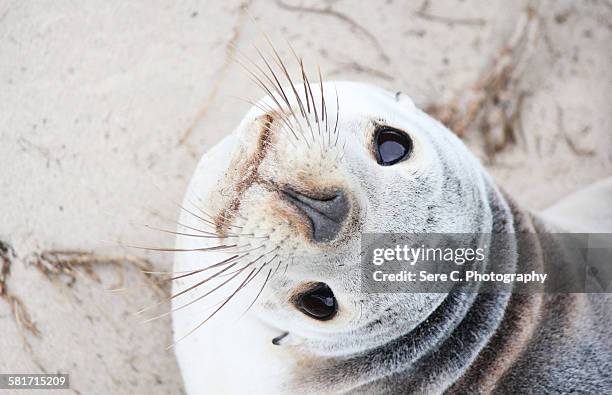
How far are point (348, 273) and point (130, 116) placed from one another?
1.51 meters

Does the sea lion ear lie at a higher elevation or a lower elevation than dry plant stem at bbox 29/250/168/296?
higher

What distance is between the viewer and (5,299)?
8.34ft

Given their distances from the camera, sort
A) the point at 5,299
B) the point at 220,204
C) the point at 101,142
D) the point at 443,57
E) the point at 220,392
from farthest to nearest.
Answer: the point at 443,57 → the point at 101,142 → the point at 5,299 → the point at 220,392 → the point at 220,204

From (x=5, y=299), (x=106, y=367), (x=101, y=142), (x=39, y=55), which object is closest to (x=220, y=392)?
Result: (x=106, y=367)

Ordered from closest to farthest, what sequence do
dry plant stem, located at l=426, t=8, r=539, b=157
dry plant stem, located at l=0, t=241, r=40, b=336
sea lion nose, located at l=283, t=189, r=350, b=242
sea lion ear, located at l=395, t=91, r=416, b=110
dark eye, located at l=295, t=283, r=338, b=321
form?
sea lion nose, located at l=283, t=189, r=350, b=242 < dark eye, located at l=295, t=283, r=338, b=321 < sea lion ear, located at l=395, t=91, r=416, b=110 < dry plant stem, located at l=0, t=241, r=40, b=336 < dry plant stem, located at l=426, t=8, r=539, b=157

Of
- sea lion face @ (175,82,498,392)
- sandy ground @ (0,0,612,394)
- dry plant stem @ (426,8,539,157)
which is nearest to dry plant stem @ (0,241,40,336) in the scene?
sandy ground @ (0,0,612,394)

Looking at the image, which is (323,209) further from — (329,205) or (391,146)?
(391,146)

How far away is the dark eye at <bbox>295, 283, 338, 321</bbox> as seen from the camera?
1788mm

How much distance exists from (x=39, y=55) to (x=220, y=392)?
5.39ft

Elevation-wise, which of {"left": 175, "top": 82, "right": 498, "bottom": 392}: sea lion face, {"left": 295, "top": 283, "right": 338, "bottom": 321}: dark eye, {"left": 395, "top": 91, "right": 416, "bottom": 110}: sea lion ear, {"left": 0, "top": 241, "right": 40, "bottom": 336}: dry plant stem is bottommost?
{"left": 0, "top": 241, "right": 40, "bottom": 336}: dry plant stem

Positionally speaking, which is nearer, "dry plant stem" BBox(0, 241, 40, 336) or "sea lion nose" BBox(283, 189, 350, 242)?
"sea lion nose" BBox(283, 189, 350, 242)

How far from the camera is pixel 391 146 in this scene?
1886mm

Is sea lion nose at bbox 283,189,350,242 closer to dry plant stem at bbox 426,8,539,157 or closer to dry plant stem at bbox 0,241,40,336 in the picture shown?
dry plant stem at bbox 0,241,40,336

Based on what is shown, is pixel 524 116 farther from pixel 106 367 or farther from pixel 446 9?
pixel 106 367
